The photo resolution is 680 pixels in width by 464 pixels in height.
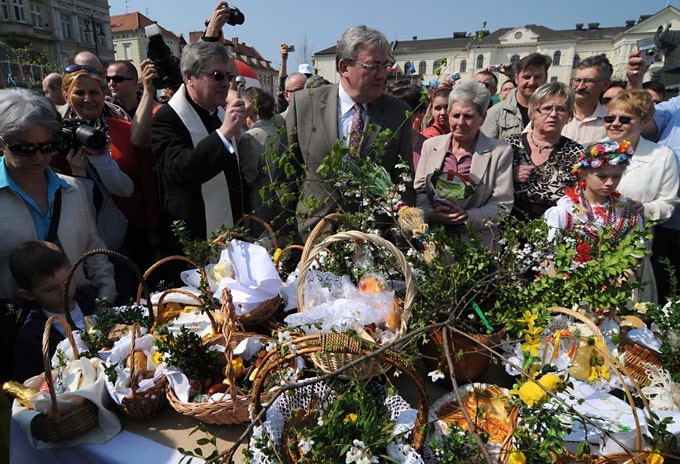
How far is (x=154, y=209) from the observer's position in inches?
120

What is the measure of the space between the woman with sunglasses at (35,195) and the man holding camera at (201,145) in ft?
1.80

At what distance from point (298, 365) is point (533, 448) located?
0.77 m

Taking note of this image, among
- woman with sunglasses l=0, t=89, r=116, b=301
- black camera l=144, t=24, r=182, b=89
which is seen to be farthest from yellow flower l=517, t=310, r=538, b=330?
black camera l=144, t=24, r=182, b=89

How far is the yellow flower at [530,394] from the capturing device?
113 cm

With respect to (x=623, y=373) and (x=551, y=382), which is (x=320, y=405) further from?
(x=623, y=373)

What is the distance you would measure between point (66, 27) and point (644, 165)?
4593 cm

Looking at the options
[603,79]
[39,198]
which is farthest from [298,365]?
[603,79]

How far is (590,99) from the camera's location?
3537 millimetres

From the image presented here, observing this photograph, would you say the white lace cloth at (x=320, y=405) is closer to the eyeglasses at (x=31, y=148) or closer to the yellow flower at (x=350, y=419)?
the yellow flower at (x=350, y=419)

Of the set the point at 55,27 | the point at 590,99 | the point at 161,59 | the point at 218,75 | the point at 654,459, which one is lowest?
the point at 654,459

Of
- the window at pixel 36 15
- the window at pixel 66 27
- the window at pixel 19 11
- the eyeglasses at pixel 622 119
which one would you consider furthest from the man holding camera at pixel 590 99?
the window at pixel 66 27

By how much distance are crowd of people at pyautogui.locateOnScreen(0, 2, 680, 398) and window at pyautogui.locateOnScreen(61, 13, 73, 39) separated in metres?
42.6

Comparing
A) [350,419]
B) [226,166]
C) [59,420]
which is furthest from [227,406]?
[226,166]

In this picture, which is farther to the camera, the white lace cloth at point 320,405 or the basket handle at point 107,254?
the basket handle at point 107,254
